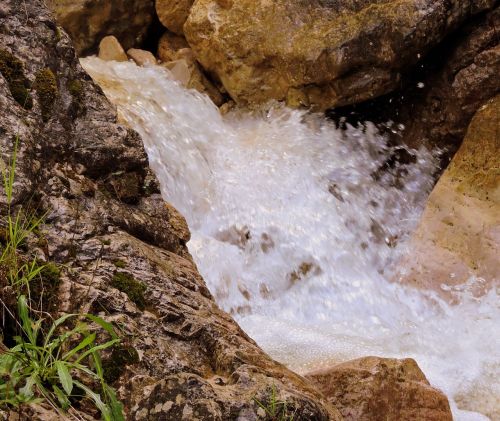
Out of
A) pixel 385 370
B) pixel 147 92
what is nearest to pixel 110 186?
pixel 385 370

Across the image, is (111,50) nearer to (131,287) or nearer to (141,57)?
(141,57)

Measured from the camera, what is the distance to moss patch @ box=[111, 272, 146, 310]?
2277 millimetres

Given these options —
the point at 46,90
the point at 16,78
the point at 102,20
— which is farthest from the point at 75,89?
the point at 102,20

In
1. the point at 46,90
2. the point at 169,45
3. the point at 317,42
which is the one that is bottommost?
the point at 169,45

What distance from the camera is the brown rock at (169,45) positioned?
8.79 metres

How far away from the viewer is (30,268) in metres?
2.09

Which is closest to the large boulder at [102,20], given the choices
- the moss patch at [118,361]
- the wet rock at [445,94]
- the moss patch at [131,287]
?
the wet rock at [445,94]

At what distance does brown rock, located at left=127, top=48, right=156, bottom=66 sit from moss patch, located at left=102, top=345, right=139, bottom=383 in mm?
6836

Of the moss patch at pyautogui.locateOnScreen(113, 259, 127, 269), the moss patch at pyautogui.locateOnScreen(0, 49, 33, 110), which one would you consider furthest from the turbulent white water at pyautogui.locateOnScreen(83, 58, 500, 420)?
the moss patch at pyautogui.locateOnScreen(0, 49, 33, 110)

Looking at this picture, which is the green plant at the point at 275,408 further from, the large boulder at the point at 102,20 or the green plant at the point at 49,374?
the large boulder at the point at 102,20

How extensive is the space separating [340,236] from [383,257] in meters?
0.45

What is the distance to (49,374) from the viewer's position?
1.73 m

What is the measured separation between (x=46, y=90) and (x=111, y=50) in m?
→ 5.95

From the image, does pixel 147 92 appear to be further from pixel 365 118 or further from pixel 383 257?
pixel 383 257
